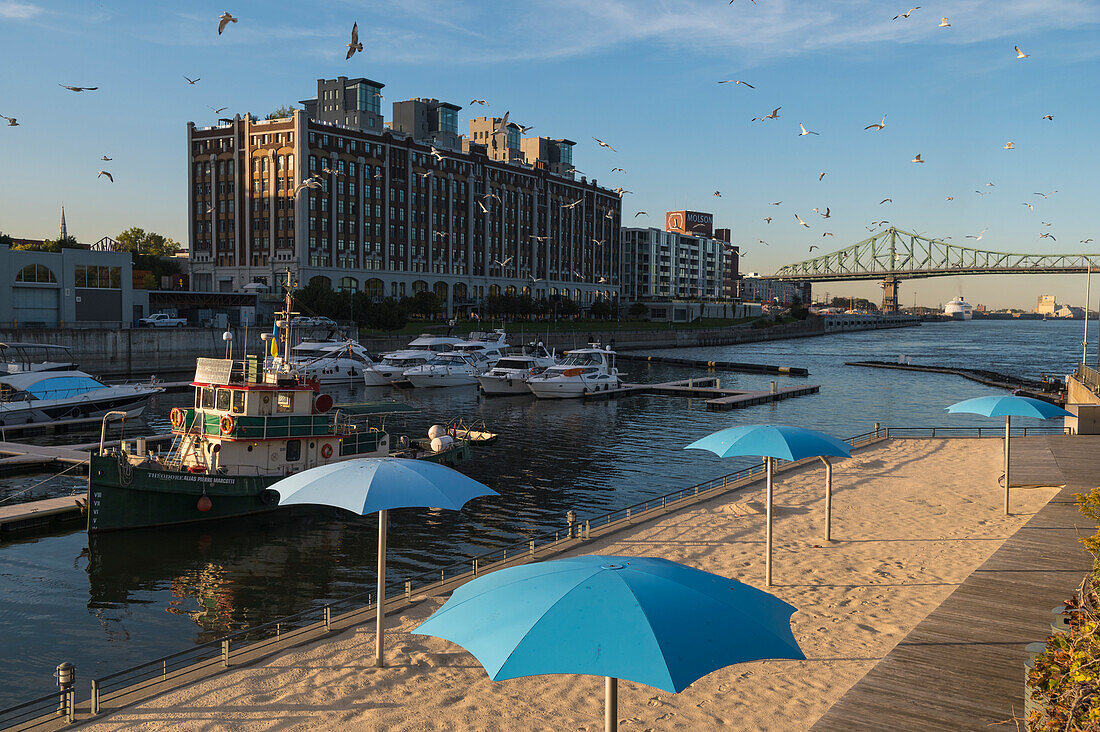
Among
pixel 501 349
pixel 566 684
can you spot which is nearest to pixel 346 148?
pixel 501 349

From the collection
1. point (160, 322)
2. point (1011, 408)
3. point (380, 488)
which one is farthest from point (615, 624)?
point (160, 322)

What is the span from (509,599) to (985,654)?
26.2 ft

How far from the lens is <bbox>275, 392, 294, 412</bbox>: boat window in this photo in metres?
27.3

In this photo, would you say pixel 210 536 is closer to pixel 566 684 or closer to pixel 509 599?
pixel 566 684

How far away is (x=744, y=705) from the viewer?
11.9 meters

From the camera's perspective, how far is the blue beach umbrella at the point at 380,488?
12.3m

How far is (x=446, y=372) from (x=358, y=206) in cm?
5943

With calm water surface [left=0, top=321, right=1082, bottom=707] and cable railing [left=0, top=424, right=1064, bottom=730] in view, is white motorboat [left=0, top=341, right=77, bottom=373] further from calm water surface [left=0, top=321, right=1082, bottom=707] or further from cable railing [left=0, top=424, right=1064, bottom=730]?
cable railing [left=0, top=424, right=1064, bottom=730]

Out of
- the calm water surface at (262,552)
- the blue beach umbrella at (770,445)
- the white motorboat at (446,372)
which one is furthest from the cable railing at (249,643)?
the white motorboat at (446,372)

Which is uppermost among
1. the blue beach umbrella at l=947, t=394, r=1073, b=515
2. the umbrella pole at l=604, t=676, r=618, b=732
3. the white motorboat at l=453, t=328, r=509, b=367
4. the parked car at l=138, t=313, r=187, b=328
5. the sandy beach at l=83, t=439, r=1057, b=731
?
the parked car at l=138, t=313, r=187, b=328

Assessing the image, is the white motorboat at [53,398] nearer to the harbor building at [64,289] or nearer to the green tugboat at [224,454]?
the green tugboat at [224,454]

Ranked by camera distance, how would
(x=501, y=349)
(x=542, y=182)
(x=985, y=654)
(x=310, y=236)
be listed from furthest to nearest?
(x=542, y=182) < (x=310, y=236) < (x=501, y=349) < (x=985, y=654)

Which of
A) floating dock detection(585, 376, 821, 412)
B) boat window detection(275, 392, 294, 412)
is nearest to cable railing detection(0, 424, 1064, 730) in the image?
boat window detection(275, 392, 294, 412)

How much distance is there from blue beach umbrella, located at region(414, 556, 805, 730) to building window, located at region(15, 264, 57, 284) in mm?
80016
